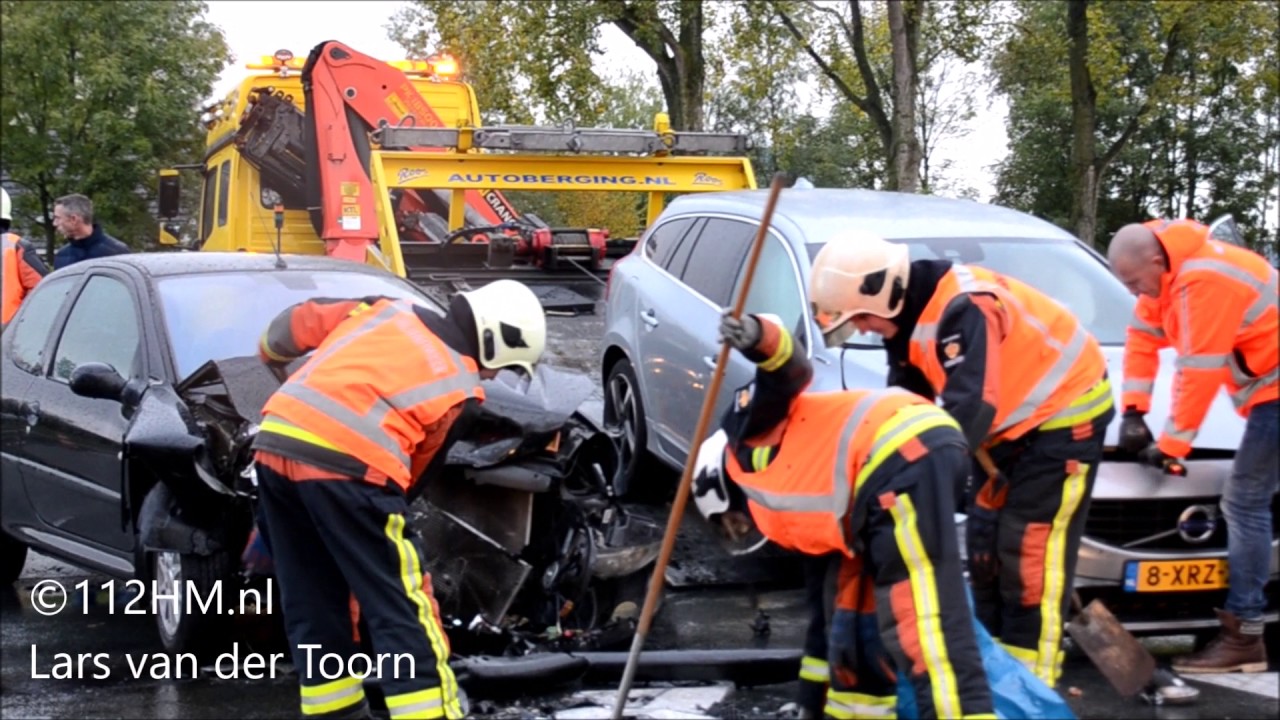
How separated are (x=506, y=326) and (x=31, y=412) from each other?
133 inches

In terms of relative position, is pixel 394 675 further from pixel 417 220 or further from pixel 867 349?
pixel 417 220

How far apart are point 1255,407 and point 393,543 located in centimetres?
325

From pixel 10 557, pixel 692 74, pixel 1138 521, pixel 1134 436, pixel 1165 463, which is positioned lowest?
pixel 10 557

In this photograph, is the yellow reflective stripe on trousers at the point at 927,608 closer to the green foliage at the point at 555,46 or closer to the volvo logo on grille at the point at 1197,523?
the volvo logo on grille at the point at 1197,523

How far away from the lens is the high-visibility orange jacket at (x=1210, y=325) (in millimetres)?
5445

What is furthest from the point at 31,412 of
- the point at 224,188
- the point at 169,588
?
the point at 224,188

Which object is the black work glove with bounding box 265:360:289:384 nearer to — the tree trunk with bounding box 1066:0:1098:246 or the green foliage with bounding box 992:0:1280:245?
the tree trunk with bounding box 1066:0:1098:246

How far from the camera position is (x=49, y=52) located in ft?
75.8

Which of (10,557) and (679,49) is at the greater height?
(679,49)

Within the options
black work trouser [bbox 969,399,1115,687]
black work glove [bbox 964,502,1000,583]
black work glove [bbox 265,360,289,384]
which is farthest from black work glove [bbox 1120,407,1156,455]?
black work glove [bbox 265,360,289,384]

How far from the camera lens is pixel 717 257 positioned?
7598mm

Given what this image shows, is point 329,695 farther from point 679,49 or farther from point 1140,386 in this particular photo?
point 679,49

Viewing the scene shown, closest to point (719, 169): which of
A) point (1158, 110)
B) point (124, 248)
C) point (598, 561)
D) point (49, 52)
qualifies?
point (124, 248)

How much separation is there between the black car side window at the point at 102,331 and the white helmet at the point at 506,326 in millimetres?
2408
